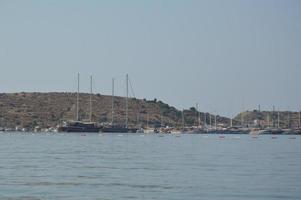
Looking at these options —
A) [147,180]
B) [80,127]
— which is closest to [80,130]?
[80,127]

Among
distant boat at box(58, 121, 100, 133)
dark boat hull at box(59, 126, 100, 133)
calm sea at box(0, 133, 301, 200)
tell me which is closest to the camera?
calm sea at box(0, 133, 301, 200)

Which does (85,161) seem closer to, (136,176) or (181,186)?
(136,176)

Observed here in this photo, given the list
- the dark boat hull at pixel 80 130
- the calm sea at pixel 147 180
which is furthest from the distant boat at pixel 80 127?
the calm sea at pixel 147 180

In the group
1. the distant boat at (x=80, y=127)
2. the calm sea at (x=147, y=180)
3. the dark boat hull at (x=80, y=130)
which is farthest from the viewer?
the distant boat at (x=80, y=127)

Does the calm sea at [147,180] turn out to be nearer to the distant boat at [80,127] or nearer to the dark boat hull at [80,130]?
the dark boat hull at [80,130]

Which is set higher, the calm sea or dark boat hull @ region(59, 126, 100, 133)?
dark boat hull @ region(59, 126, 100, 133)

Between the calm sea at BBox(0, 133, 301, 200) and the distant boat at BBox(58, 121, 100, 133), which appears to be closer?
the calm sea at BBox(0, 133, 301, 200)

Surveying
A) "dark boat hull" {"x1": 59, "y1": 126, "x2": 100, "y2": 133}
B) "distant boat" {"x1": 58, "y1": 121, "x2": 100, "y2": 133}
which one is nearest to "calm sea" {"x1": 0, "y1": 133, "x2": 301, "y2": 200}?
"dark boat hull" {"x1": 59, "y1": 126, "x2": 100, "y2": 133}

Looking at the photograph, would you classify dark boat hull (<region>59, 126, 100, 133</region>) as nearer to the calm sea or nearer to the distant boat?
the distant boat

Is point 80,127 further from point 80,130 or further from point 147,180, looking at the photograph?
point 147,180

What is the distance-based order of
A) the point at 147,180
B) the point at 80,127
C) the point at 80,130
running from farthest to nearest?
the point at 80,127 < the point at 80,130 < the point at 147,180

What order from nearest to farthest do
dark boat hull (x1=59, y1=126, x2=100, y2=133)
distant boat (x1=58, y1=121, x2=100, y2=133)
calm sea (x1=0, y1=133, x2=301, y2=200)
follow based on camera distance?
calm sea (x1=0, y1=133, x2=301, y2=200), dark boat hull (x1=59, y1=126, x2=100, y2=133), distant boat (x1=58, y1=121, x2=100, y2=133)

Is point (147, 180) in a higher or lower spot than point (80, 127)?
lower

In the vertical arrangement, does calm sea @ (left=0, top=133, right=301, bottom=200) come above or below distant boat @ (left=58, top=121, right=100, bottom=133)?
below
